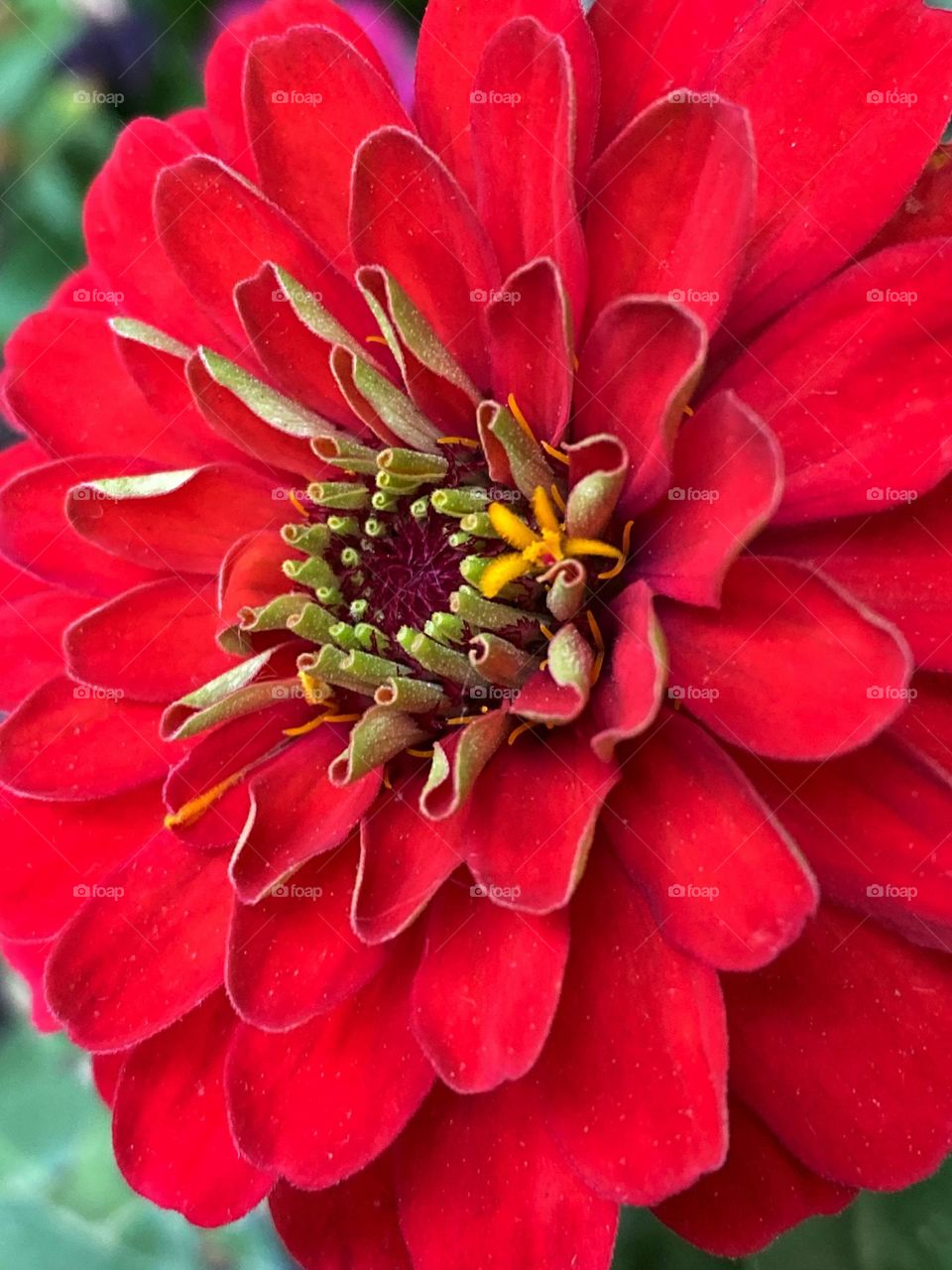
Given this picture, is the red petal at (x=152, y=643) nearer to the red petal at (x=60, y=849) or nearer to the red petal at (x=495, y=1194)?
the red petal at (x=60, y=849)

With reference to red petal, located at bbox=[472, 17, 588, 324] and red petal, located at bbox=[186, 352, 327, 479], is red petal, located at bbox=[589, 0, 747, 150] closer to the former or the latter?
red petal, located at bbox=[472, 17, 588, 324]

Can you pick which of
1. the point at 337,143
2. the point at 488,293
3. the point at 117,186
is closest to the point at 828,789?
the point at 488,293

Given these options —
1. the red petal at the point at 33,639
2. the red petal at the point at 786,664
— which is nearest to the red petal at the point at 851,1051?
the red petal at the point at 786,664

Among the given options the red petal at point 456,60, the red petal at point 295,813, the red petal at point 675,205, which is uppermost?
the red petal at point 456,60

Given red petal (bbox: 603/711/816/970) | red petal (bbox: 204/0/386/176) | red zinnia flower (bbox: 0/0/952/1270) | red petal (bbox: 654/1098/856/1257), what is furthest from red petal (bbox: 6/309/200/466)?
red petal (bbox: 654/1098/856/1257)

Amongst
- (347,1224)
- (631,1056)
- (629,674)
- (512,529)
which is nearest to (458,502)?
(512,529)

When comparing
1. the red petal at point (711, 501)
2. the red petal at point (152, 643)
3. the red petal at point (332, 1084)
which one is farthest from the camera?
the red petal at point (152, 643)

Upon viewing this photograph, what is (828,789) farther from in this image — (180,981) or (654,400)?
(180,981)
